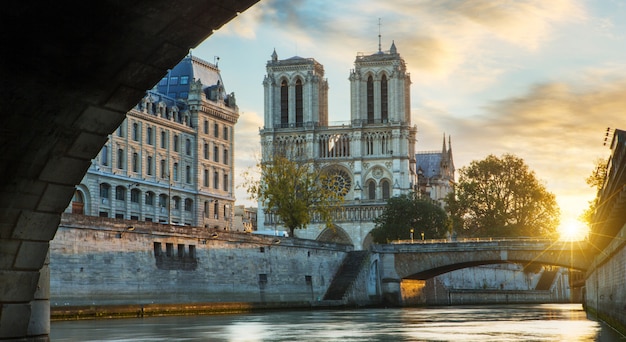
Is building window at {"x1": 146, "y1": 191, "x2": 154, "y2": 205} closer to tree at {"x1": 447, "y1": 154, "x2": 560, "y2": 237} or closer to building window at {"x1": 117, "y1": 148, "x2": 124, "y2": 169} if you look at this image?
building window at {"x1": 117, "y1": 148, "x2": 124, "y2": 169}

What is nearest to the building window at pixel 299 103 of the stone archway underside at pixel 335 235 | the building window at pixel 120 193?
the stone archway underside at pixel 335 235

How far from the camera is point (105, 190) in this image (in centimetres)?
8288

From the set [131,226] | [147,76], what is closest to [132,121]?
[131,226]

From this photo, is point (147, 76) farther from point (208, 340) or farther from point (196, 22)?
point (208, 340)

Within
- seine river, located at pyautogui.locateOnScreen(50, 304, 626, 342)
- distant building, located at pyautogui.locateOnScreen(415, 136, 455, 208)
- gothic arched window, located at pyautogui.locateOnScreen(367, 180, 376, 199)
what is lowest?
seine river, located at pyautogui.locateOnScreen(50, 304, 626, 342)

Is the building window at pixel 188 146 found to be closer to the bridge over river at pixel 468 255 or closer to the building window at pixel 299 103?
the bridge over river at pixel 468 255

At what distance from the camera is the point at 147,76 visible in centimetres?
973

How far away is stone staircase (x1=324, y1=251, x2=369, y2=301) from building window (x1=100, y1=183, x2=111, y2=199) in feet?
64.1

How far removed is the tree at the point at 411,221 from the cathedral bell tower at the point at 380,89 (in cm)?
2023

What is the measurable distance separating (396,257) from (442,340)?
50.5 meters

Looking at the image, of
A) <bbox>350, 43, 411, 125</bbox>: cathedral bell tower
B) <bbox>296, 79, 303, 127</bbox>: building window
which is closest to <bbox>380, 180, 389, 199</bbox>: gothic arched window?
<bbox>350, 43, 411, 125</bbox>: cathedral bell tower

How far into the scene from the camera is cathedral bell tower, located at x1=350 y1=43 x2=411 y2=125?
436 feet

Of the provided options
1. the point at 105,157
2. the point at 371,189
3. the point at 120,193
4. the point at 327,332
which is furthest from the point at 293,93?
the point at 327,332

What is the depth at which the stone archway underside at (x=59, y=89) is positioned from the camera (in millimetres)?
8945
